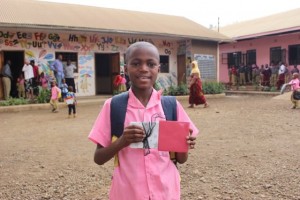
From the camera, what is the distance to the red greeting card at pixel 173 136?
146 cm

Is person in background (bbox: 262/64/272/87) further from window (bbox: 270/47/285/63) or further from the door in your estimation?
the door

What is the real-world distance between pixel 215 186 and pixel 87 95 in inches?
458

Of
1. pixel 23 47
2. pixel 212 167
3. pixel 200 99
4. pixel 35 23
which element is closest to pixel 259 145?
pixel 212 167

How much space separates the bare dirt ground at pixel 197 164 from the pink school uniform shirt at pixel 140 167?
74.1 inches

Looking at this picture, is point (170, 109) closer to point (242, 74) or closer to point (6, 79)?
point (6, 79)

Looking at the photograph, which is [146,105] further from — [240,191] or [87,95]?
[87,95]

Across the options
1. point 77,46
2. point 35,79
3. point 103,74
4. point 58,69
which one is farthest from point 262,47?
point 35,79

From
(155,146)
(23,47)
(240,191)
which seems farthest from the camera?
(23,47)

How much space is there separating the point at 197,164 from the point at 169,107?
115 inches

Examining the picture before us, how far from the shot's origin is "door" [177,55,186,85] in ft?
54.6

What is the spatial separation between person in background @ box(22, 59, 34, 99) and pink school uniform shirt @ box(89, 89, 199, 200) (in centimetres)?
1177

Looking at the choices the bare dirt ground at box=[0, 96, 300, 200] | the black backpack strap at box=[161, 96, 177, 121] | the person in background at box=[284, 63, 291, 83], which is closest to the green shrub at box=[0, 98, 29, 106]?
the bare dirt ground at box=[0, 96, 300, 200]

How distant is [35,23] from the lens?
462 inches

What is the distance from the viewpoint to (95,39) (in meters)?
14.5
